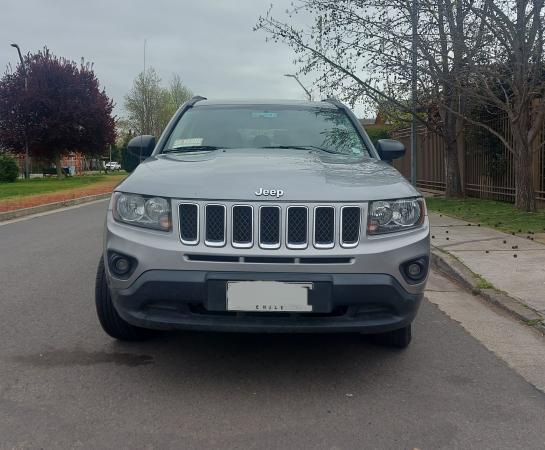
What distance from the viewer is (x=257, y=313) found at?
3.22m

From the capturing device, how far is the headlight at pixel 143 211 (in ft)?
10.9

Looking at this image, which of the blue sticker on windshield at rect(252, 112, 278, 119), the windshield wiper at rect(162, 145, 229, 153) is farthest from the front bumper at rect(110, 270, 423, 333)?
the blue sticker on windshield at rect(252, 112, 278, 119)

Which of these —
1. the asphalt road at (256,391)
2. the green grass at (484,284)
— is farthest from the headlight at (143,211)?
the green grass at (484,284)

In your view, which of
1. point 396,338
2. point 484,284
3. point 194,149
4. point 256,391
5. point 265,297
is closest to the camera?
point 265,297

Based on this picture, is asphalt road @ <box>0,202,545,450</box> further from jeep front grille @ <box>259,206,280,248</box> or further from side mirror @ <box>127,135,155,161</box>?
side mirror @ <box>127,135,155,161</box>

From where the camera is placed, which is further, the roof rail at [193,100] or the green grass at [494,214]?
the green grass at [494,214]

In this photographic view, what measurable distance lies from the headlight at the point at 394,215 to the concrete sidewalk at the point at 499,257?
1996 mm

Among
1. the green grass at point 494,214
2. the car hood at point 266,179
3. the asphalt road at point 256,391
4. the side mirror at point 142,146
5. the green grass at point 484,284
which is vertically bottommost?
the asphalt road at point 256,391

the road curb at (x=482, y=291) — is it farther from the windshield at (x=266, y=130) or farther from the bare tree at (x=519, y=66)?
the bare tree at (x=519, y=66)

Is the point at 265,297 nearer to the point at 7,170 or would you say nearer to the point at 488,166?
the point at 488,166

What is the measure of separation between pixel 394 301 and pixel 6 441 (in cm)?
199

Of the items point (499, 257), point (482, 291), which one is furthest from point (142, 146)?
point (499, 257)

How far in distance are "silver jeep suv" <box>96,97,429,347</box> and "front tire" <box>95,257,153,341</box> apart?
0.45 meters

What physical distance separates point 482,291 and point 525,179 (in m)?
7.21
